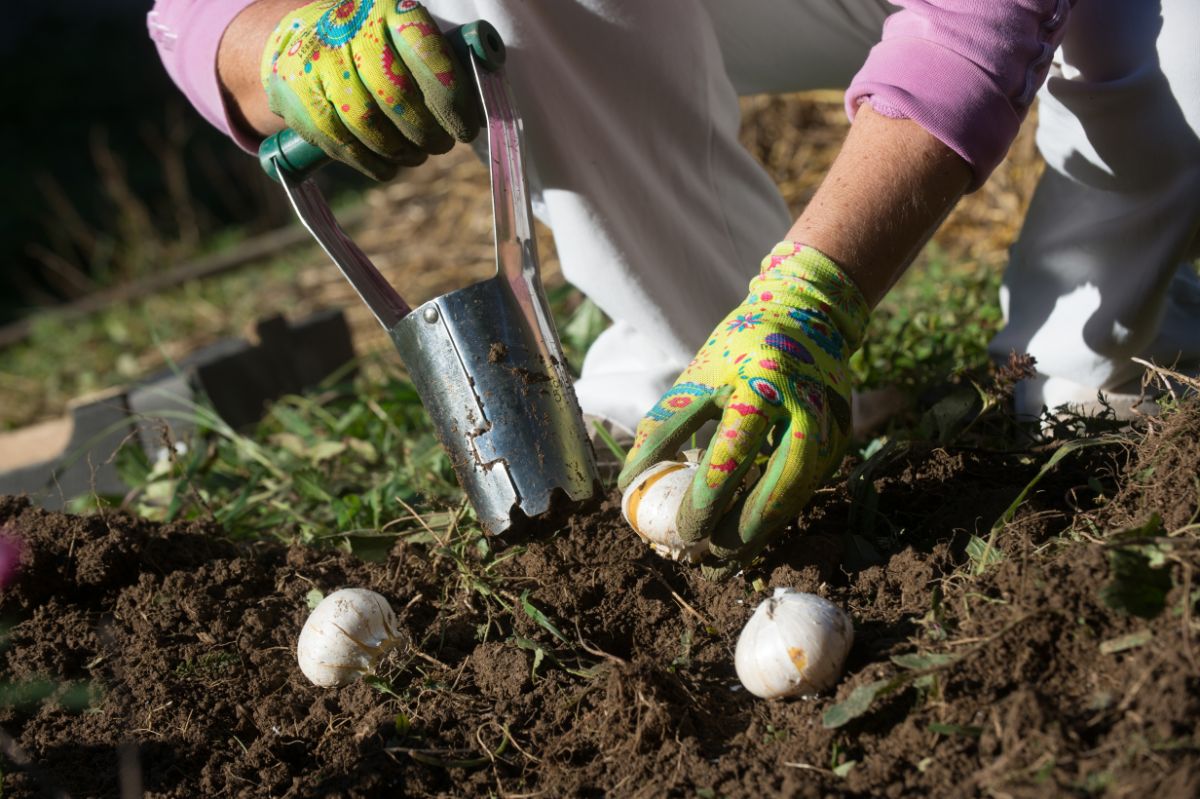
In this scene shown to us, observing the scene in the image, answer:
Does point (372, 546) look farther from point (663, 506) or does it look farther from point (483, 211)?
point (483, 211)

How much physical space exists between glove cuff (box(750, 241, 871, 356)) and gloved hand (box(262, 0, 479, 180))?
494 millimetres

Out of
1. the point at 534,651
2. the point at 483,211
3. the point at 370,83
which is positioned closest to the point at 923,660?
the point at 534,651

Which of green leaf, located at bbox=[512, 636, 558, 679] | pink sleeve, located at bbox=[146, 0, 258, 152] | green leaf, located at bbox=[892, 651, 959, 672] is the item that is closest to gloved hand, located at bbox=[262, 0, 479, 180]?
pink sleeve, located at bbox=[146, 0, 258, 152]

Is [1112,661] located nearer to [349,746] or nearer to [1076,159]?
[349,746]

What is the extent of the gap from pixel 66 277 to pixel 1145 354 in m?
5.19

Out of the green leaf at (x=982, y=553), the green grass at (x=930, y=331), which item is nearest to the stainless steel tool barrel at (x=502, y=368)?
the green leaf at (x=982, y=553)

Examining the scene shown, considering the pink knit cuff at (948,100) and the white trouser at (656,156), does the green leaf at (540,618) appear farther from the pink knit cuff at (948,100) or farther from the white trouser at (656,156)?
the pink knit cuff at (948,100)

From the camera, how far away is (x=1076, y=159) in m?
1.87

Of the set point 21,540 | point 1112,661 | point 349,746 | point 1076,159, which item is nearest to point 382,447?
point 21,540

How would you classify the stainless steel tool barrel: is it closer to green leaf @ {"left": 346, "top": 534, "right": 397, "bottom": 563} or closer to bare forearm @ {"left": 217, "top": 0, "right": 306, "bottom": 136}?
green leaf @ {"left": 346, "top": 534, "right": 397, "bottom": 563}

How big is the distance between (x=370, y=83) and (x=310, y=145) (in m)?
0.15

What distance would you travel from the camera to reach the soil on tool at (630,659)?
42.9 inches

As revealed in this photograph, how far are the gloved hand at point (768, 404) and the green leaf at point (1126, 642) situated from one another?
389 mm

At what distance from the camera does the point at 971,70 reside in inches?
56.6
